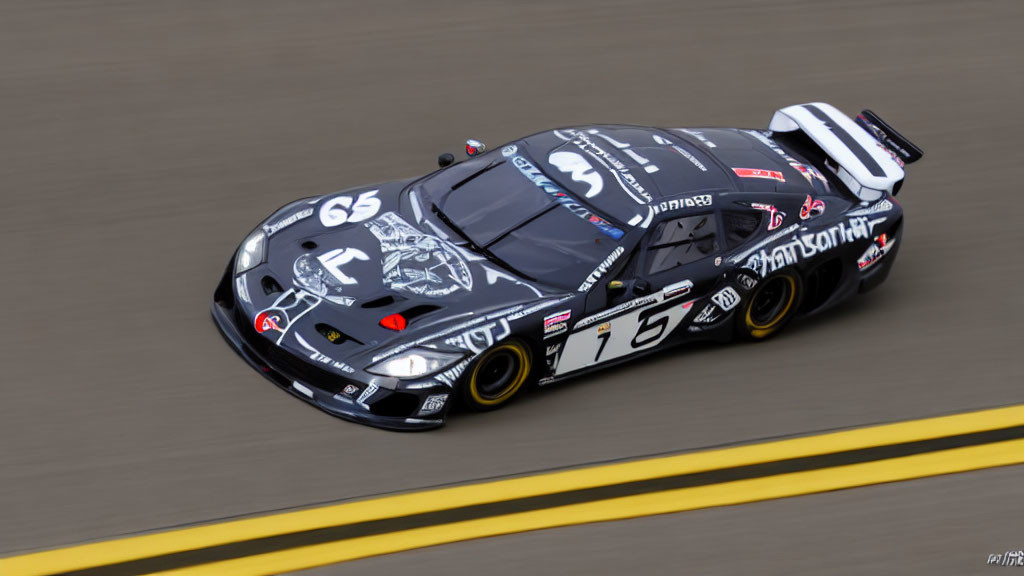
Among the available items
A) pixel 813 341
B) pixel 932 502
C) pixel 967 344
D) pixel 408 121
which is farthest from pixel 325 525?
pixel 408 121

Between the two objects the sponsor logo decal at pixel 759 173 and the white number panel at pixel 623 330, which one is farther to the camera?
the sponsor logo decal at pixel 759 173

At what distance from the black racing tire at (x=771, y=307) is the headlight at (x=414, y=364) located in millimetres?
2020

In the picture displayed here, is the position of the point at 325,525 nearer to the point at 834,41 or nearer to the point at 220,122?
the point at 220,122

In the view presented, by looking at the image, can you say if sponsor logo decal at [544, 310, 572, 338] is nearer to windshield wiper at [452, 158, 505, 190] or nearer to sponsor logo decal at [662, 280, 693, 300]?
sponsor logo decal at [662, 280, 693, 300]

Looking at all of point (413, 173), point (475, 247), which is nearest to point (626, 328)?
point (475, 247)

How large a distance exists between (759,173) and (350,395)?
294 centimetres

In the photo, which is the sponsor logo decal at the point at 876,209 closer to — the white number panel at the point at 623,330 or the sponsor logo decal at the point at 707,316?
the sponsor logo decal at the point at 707,316

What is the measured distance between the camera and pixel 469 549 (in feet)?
17.6

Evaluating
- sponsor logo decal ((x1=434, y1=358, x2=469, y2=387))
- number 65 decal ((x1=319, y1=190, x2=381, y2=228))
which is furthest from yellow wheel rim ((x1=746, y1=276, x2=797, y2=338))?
number 65 decal ((x1=319, y1=190, x2=381, y2=228))

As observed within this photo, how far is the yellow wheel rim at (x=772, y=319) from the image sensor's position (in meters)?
7.14

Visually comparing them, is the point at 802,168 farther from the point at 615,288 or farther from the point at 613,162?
the point at 615,288

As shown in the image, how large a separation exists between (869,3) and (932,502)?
7.60m

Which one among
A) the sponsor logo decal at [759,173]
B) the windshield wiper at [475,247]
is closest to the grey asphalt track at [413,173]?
the windshield wiper at [475,247]

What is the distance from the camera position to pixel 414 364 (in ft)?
19.4
